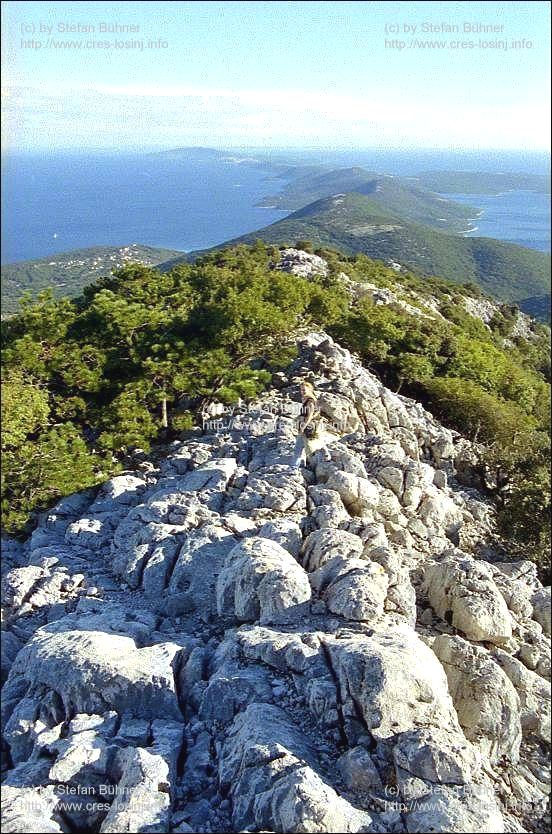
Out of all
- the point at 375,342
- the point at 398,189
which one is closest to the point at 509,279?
the point at 398,189

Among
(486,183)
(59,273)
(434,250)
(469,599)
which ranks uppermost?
(486,183)

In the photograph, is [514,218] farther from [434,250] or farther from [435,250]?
[434,250]

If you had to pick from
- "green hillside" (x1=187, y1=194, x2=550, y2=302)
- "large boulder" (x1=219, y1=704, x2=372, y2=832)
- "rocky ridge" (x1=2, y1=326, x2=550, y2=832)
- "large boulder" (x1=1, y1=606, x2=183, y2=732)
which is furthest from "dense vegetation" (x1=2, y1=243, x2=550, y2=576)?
"green hillside" (x1=187, y1=194, x2=550, y2=302)

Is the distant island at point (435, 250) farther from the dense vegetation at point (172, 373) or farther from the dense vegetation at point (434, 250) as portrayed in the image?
the dense vegetation at point (172, 373)

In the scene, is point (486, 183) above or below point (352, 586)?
above

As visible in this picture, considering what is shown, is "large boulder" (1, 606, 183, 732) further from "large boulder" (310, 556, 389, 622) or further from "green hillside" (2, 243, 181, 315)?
"green hillside" (2, 243, 181, 315)

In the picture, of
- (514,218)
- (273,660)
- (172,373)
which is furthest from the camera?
(514,218)

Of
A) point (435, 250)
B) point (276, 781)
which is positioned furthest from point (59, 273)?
point (435, 250)

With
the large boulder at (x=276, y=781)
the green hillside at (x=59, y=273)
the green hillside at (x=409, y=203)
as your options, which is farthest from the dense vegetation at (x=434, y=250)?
the large boulder at (x=276, y=781)
